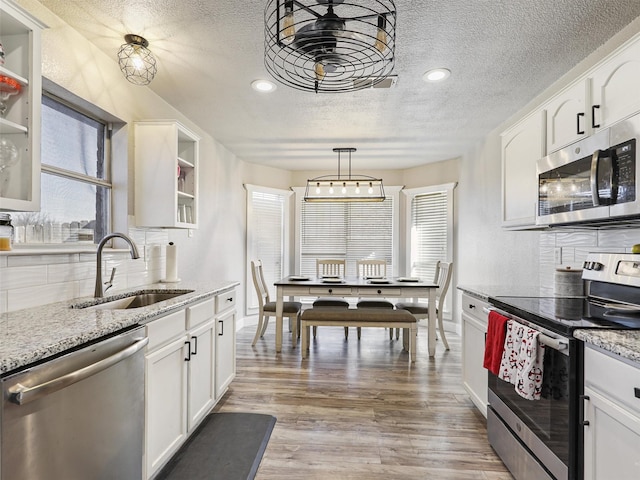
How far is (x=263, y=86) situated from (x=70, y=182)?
5.17 ft

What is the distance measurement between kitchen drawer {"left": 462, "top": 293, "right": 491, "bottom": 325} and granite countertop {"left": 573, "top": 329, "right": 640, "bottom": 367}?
0.99 meters

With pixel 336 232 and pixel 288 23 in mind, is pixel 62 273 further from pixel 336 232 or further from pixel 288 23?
pixel 336 232

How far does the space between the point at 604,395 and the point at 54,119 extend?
9.95 ft

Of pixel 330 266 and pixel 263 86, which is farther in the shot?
pixel 330 266

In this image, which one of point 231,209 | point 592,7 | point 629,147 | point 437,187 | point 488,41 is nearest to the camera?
point 629,147

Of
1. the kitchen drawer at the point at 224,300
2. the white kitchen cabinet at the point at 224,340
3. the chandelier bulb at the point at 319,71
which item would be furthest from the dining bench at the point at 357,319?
the chandelier bulb at the point at 319,71

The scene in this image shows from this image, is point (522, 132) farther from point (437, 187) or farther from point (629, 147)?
point (437, 187)

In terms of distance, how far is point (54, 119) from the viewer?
2.12m

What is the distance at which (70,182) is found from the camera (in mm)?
2232

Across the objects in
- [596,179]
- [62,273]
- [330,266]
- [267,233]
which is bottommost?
[330,266]

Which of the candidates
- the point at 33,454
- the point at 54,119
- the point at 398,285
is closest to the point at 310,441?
the point at 33,454

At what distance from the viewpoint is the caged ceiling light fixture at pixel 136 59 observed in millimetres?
2250

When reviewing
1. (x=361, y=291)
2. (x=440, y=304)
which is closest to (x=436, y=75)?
(x=361, y=291)

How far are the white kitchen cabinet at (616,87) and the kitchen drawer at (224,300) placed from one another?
8.53ft
